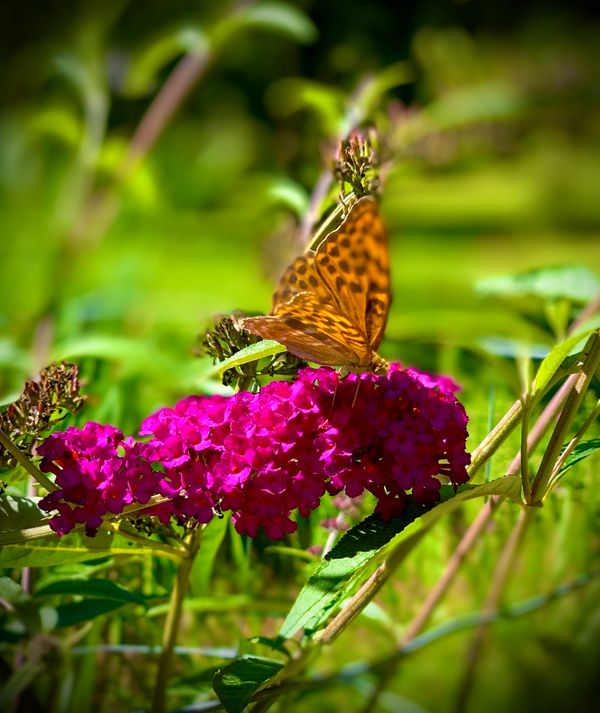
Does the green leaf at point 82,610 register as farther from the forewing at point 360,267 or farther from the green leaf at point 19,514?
the forewing at point 360,267

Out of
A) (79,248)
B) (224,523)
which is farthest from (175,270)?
(224,523)

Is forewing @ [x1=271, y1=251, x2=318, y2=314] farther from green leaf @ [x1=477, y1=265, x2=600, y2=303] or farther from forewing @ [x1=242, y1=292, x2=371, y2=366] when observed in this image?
green leaf @ [x1=477, y1=265, x2=600, y2=303]

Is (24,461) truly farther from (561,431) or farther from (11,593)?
(561,431)

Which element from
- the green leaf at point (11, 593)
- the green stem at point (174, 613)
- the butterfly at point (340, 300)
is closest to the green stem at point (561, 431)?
the butterfly at point (340, 300)

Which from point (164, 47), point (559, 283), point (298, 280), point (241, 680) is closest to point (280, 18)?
point (164, 47)

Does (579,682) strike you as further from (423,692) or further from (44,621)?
(44,621)

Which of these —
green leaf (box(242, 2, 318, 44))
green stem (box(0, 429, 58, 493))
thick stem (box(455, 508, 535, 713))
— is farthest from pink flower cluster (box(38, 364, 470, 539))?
green leaf (box(242, 2, 318, 44))
